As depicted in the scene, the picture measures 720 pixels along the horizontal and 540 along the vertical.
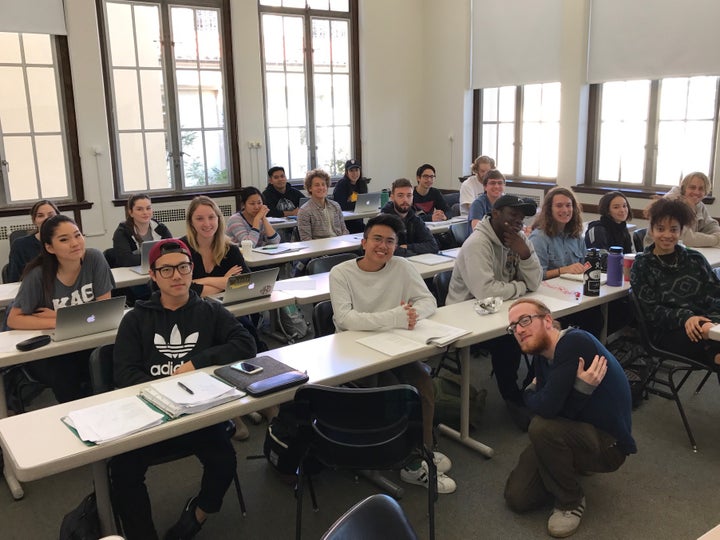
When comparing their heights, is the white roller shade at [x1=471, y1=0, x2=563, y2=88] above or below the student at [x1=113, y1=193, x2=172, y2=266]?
above

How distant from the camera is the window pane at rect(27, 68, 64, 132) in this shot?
6609 mm

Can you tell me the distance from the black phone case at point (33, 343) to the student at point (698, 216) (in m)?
4.14

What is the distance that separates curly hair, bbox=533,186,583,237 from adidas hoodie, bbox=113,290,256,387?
2.33m

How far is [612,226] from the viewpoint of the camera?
4637 mm

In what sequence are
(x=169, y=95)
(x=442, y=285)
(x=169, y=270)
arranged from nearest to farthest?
(x=169, y=270) → (x=442, y=285) → (x=169, y=95)

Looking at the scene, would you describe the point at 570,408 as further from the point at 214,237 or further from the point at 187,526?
the point at 214,237

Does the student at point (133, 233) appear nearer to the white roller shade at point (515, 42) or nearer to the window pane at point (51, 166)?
the window pane at point (51, 166)

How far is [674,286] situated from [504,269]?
0.90 m

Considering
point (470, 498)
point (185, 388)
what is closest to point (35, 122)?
point (185, 388)

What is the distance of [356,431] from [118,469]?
851mm

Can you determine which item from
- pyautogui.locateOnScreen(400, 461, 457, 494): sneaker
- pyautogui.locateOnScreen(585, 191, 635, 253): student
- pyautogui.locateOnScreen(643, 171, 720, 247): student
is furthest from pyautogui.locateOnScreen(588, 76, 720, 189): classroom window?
pyautogui.locateOnScreen(400, 461, 457, 494): sneaker

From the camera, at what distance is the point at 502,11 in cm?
788

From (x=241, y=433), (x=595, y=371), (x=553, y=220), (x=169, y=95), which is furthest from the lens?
(x=169, y=95)

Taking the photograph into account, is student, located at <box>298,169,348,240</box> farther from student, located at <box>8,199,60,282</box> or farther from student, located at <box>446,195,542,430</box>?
student, located at <box>446,195,542,430</box>
